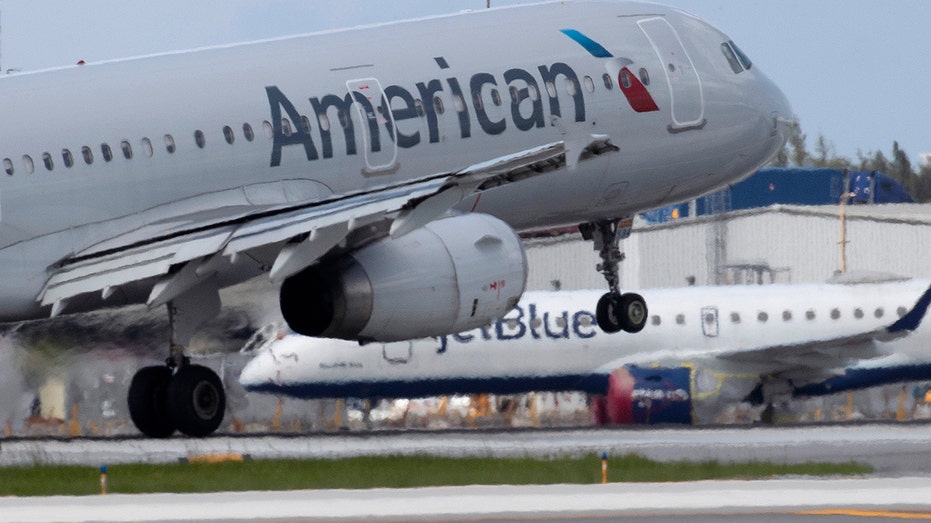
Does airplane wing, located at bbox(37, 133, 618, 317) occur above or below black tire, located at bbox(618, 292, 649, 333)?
above

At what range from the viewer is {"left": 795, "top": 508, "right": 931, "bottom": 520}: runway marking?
18.7 meters

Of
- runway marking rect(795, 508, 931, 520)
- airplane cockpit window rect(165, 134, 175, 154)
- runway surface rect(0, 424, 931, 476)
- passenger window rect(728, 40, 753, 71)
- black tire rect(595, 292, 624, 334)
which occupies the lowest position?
runway marking rect(795, 508, 931, 520)

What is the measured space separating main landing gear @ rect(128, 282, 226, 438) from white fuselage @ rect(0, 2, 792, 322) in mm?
737

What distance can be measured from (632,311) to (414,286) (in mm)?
7118

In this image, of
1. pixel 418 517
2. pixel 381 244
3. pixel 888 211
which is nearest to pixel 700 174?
pixel 381 244

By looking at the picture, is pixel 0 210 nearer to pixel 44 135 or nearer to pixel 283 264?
pixel 44 135

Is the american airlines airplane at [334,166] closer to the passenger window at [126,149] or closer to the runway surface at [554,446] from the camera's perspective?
the passenger window at [126,149]

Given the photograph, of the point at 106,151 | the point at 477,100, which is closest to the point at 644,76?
the point at 477,100

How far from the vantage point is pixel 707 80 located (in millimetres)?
31062

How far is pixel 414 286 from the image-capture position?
→ 24922 mm

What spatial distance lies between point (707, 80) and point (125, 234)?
10.2 metres

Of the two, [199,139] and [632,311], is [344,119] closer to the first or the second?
[199,139]

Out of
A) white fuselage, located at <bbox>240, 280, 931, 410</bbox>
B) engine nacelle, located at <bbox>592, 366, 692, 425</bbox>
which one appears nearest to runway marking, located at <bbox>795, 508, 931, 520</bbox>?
engine nacelle, located at <bbox>592, 366, 692, 425</bbox>

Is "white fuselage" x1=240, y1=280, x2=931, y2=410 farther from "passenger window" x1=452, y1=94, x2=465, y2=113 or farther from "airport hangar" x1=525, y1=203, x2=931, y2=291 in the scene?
"passenger window" x1=452, y1=94, x2=465, y2=113
